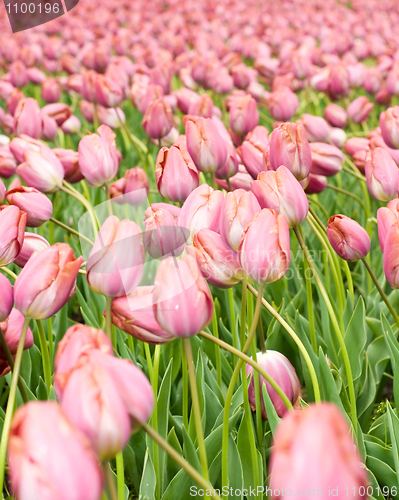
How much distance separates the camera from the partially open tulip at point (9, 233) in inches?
26.6

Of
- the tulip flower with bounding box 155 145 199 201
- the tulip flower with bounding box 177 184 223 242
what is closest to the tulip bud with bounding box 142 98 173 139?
the tulip flower with bounding box 155 145 199 201

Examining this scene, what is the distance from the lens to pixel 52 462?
0.95 feet

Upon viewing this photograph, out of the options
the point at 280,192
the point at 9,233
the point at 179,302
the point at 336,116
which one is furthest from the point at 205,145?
the point at 336,116

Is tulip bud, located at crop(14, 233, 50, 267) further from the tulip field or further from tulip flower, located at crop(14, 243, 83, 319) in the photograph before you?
tulip flower, located at crop(14, 243, 83, 319)

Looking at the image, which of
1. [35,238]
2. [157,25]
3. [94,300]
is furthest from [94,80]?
[157,25]

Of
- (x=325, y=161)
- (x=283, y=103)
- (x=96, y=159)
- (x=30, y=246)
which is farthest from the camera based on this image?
(x=283, y=103)

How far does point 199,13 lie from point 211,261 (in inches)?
185

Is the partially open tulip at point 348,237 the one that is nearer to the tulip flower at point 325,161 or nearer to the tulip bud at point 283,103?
the tulip flower at point 325,161

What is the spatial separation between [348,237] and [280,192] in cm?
16

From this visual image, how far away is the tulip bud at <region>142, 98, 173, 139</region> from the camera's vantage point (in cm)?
140

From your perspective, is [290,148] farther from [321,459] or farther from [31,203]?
[321,459]

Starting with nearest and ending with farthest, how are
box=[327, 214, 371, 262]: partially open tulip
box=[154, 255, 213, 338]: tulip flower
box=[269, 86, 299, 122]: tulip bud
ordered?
1. box=[154, 255, 213, 338]: tulip flower
2. box=[327, 214, 371, 262]: partially open tulip
3. box=[269, 86, 299, 122]: tulip bud

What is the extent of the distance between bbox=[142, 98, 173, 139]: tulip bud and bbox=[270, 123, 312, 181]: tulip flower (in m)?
0.60

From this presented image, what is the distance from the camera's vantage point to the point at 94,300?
125 centimetres
